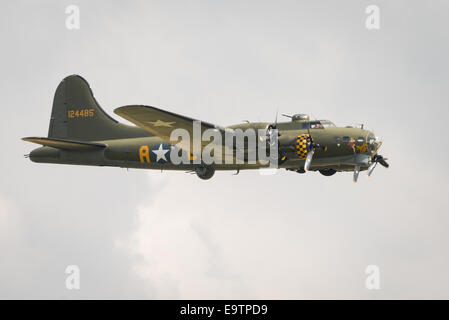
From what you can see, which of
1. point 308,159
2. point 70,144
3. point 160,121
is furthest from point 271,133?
point 70,144

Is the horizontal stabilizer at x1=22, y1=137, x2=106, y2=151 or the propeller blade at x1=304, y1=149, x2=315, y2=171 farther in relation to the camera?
the horizontal stabilizer at x1=22, y1=137, x2=106, y2=151

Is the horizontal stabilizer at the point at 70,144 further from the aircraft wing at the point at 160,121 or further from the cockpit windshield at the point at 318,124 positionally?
the cockpit windshield at the point at 318,124

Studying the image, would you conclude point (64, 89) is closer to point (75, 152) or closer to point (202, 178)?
point (75, 152)

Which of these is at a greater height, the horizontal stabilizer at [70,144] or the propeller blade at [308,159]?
the horizontal stabilizer at [70,144]

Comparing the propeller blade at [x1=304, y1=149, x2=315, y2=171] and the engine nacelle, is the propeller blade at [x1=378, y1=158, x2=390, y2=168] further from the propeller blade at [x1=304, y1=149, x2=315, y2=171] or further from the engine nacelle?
the engine nacelle

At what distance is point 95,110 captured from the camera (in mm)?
33969

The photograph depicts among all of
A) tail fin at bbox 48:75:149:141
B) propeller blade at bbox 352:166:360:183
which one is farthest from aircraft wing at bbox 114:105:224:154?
propeller blade at bbox 352:166:360:183

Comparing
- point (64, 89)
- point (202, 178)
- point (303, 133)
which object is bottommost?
point (202, 178)

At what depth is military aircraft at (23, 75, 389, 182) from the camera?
2784cm

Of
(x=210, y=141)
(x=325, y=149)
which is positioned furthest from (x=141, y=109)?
(x=325, y=149)

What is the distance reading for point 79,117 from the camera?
111ft

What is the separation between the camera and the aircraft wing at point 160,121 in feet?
84.3

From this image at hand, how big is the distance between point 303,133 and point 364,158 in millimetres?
2813

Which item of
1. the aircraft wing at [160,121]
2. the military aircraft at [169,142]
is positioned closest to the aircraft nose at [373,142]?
the military aircraft at [169,142]
